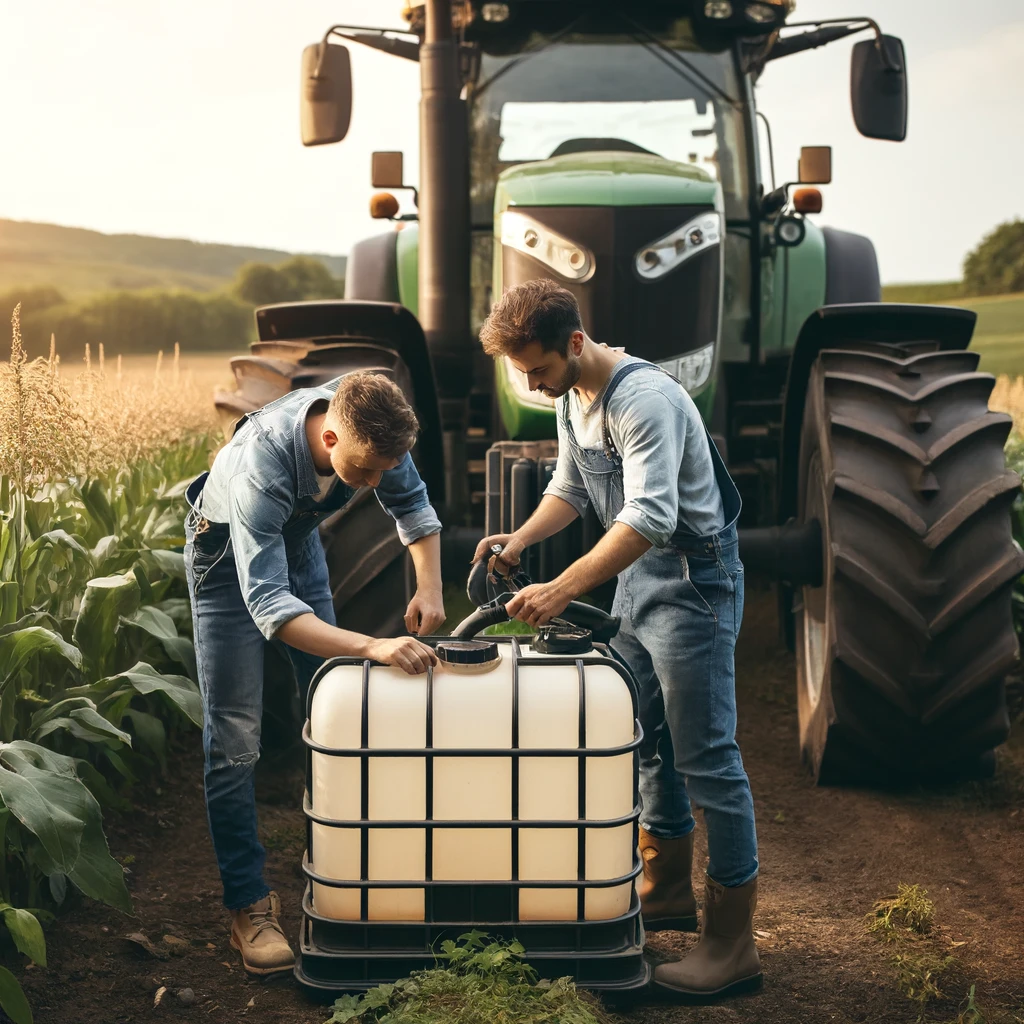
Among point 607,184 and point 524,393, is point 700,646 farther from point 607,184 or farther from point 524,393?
point 607,184

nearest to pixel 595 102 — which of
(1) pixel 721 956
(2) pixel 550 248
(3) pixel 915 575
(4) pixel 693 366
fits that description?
(2) pixel 550 248

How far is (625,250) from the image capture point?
4438mm

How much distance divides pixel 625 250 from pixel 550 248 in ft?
0.88

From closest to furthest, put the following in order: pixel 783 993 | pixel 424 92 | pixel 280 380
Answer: pixel 783 993 → pixel 280 380 → pixel 424 92

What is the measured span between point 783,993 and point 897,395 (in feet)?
6.61

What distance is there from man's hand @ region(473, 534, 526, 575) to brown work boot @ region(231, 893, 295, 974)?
1.05 m

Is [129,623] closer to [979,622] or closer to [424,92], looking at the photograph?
[424,92]

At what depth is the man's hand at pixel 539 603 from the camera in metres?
2.72

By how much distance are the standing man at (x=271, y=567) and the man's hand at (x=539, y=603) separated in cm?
22

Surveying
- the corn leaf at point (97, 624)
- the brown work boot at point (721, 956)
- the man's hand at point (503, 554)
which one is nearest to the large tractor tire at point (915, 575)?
the brown work boot at point (721, 956)

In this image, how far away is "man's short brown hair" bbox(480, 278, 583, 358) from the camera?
2.77 meters

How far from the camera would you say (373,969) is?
111 inches

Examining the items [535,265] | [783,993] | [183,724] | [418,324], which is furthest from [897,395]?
[183,724]

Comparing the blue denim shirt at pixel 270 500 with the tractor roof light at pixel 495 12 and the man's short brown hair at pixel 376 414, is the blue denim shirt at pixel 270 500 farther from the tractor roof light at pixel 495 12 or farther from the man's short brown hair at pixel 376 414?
the tractor roof light at pixel 495 12
